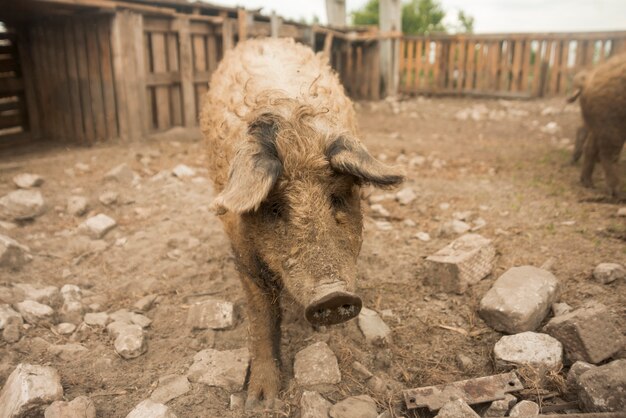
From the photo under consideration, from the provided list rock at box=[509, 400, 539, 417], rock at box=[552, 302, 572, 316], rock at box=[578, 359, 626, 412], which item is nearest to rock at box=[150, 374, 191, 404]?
rock at box=[509, 400, 539, 417]

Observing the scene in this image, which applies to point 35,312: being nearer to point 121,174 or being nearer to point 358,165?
point 358,165

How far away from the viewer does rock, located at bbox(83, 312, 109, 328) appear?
3428 mm

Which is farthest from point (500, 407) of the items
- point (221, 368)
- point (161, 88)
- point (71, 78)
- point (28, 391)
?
point (71, 78)

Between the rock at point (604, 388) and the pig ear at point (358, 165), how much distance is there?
50.3 inches

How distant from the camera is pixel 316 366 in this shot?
2932mm

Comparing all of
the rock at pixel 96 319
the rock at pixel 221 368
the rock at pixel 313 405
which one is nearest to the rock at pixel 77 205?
the rock at pixel 96 319

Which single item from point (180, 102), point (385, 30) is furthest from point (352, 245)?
point (385, 30)

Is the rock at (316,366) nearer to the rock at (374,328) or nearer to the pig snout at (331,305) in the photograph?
the rock at (374,328)

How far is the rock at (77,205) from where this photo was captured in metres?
5.14

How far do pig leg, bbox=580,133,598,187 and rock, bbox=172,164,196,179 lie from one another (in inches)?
174

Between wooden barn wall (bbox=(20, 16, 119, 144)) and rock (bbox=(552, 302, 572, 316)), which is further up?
wooden barn wall (bbox=(20, 16, 119, 144))

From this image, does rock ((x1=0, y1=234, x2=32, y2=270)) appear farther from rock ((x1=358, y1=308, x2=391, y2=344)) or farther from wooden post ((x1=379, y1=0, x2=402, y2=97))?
wooden post ((x1=379, y1=0, x2=402, y2=97))

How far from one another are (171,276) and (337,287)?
7.70ft

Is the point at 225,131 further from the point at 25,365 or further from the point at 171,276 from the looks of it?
the point at 25,365
